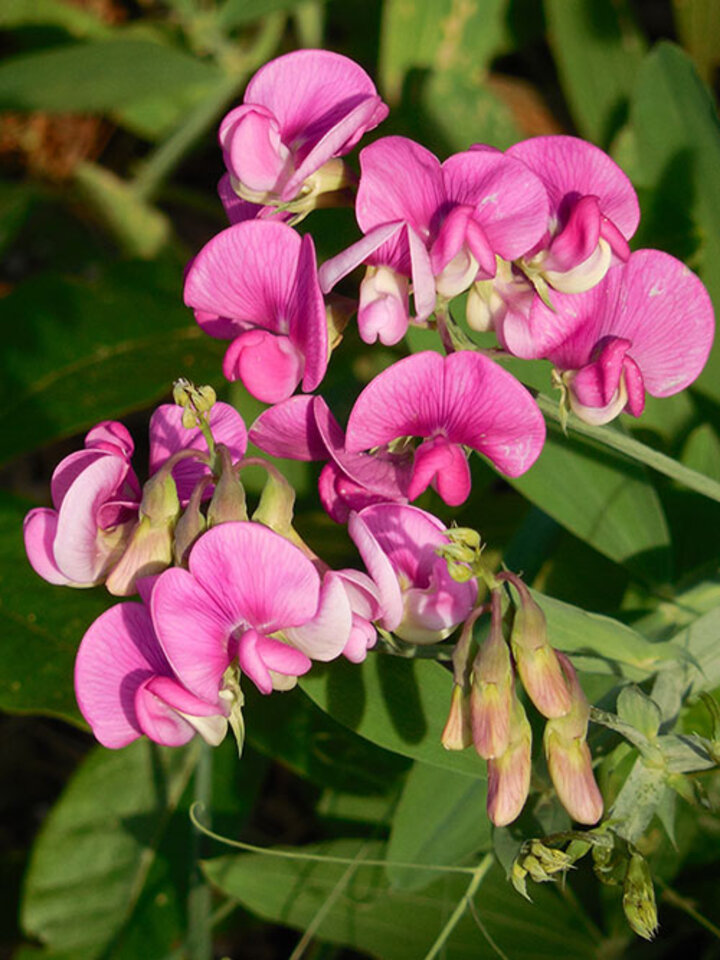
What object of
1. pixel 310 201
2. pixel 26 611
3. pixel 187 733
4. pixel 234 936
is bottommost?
pixel 234 936

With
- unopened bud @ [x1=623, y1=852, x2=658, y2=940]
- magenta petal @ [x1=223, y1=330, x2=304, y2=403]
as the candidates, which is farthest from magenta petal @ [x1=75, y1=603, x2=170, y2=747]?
unopened bud @ [x1=623, y1=852, x2=658, y2=940]

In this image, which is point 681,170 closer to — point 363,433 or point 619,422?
point 619,422

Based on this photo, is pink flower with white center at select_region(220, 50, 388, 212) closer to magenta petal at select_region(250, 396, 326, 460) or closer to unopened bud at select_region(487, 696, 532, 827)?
magenta petal at select_region(250, 396, 326, 460)

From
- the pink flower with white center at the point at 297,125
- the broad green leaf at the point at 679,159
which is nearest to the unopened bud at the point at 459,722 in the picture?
the pink flower with white center at the point at 297,125

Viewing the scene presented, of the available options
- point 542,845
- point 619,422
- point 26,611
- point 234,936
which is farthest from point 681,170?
point 234,936

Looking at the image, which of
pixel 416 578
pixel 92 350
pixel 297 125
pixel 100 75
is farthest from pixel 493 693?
pixel 100 75

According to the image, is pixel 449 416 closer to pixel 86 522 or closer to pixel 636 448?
pixel 636 448

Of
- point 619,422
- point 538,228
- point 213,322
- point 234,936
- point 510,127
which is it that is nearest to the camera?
point 538,228

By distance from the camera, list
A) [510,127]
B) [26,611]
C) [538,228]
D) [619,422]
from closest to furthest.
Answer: [538,228] → [619,422] → [26,611] → [510,127]
